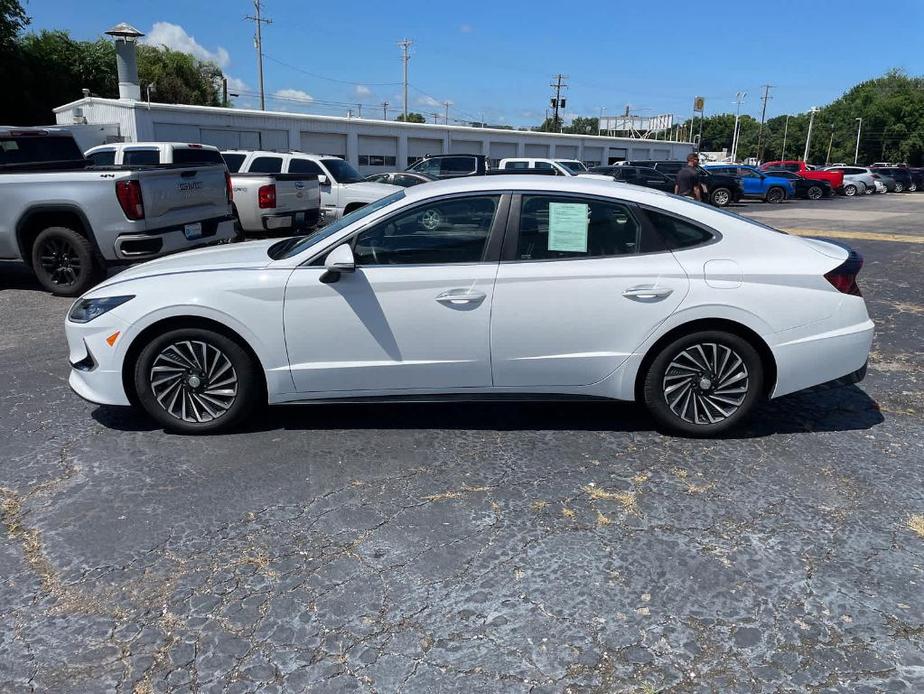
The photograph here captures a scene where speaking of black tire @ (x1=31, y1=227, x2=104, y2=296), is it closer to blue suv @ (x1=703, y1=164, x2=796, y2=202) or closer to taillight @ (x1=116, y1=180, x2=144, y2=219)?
taillight @ (x1=116, y1=180, x2=144, y2=219)

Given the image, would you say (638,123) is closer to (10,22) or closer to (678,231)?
(10,22)

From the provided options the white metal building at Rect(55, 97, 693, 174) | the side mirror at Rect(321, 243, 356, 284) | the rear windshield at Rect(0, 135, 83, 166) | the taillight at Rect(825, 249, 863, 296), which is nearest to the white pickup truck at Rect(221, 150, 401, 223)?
the rear windshield at Rect(0, 135, 83, 166)

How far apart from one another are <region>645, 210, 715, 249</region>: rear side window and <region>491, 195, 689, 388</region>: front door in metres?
0.08

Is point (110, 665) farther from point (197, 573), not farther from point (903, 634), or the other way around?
point (903, 634)

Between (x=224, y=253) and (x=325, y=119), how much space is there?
31.3 metres

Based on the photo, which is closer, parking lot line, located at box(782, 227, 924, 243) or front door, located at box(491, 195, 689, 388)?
front door, located at box(491, 195, 689, 388)

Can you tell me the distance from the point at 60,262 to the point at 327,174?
6442 mm

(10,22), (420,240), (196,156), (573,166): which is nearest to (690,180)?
(196,156)

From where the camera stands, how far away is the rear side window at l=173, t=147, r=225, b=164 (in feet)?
43.5

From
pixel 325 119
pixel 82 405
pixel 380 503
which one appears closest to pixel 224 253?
pixel 82 405

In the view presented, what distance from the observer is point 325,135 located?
34500mm

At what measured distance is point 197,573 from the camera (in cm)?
307

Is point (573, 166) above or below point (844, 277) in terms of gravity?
above

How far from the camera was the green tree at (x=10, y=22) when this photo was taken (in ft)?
106
